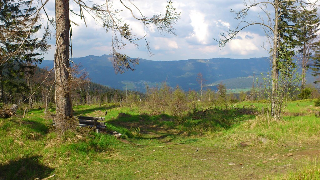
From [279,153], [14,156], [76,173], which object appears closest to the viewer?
[76,173]

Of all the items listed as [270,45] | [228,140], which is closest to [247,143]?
[228,140]

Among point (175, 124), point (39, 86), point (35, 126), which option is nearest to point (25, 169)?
point (35, 126)

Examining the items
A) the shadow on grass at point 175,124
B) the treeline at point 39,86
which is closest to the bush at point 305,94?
the shadow on grass at point 175,124

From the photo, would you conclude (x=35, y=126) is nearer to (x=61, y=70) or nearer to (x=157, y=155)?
(x=61, y=70)

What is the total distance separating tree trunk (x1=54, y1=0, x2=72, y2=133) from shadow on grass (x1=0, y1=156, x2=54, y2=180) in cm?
174

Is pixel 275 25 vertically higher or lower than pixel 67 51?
higher

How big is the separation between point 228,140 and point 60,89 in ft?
21.4

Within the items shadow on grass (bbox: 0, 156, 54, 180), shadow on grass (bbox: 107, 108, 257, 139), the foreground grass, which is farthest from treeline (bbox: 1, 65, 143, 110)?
shadow on grass (bbox: 107, 108, 257, 139)

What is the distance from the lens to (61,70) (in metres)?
8.83

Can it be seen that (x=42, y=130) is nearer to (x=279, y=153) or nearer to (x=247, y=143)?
(x=247, y=143)

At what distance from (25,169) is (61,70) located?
11.3 feet

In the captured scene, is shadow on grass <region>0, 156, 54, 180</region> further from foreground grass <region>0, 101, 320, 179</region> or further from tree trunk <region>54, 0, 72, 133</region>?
tree trunk <region>54, 0, 72, 133</region>

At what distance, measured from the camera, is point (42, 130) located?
30.4 ft

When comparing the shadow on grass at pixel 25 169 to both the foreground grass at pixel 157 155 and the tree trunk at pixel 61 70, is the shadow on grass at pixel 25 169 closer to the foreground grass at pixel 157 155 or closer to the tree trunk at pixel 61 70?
the foreground grass at pixel 157 155
